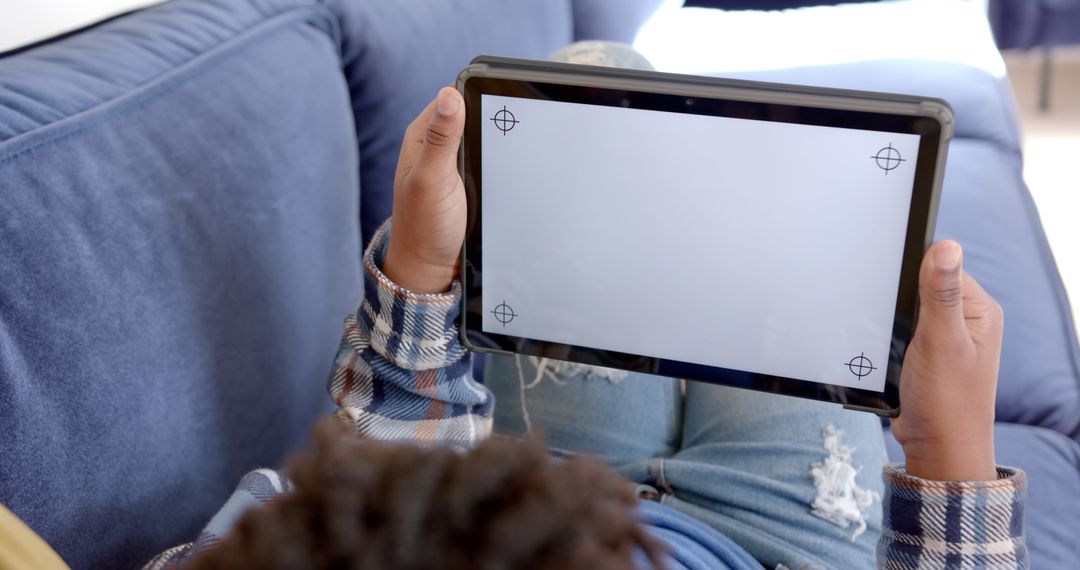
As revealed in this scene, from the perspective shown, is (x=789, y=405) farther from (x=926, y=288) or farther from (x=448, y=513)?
(x=448, y=513)

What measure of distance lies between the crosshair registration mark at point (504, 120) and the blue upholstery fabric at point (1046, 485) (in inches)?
19.0

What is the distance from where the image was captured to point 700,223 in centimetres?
55

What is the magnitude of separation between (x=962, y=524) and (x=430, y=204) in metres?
0.37

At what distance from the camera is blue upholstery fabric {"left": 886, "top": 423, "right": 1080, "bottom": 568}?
2.32 ft

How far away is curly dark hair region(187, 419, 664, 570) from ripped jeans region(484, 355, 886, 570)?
35 centimetres

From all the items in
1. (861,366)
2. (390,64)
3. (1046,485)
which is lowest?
(1046,485)

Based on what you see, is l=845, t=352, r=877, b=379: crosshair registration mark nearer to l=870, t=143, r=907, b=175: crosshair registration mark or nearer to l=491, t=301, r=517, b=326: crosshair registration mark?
l=870, t=143, r=907, b=175: crosshair registration mark

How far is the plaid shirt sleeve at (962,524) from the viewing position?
1.67 ft

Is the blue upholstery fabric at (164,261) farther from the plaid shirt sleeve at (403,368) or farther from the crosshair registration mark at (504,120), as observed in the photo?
the crosshair registration mark at (504,120)

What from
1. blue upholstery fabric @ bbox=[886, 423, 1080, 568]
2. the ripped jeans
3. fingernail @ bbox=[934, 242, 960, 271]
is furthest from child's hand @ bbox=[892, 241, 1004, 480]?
blue upholstery fabric @ bbox=[886, 423, 1080, 568]

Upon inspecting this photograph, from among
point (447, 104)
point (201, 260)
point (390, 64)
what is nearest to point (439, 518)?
point (447, 104)

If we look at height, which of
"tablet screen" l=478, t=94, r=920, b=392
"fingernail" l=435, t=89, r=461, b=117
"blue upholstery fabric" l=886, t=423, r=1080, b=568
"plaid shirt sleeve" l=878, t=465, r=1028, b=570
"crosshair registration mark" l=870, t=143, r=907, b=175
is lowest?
"blue upholstery fabric" l=886, t=423, r=1080, b=568

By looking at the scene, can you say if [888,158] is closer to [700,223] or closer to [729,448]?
[700,223]

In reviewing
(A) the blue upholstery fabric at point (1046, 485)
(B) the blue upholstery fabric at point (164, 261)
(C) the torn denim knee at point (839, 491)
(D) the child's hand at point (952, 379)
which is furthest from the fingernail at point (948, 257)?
(B) the blue upholstery fabric at point (164, 261)
